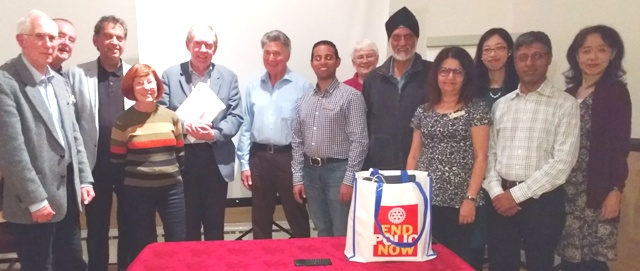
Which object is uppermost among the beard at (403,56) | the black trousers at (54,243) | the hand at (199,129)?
the beard at (403,56)

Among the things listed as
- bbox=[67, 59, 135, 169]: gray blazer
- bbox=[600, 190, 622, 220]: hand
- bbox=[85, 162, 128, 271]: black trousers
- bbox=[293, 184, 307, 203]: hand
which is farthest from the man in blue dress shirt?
bbox=[600, 190, 622, 220]: hand

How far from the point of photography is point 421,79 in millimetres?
2480

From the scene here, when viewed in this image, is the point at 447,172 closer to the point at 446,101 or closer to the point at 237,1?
the point at 446,101

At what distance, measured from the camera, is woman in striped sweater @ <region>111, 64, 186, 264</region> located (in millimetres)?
2283

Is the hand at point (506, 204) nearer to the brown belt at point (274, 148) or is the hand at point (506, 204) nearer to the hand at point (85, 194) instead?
the brown belt at point (274, 148)

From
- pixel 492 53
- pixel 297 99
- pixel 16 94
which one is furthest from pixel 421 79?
pixel 16 94

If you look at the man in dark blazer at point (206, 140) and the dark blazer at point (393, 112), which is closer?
the dark blazer at point (393, 112)

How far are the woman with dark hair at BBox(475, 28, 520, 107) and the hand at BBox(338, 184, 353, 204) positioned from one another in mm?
836

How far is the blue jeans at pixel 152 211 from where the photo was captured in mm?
2326

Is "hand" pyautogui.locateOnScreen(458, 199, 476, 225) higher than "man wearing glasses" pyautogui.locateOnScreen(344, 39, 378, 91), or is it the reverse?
"man wearing glasses" pyautogui.locateOnScreen(344, 39, 378, 91)

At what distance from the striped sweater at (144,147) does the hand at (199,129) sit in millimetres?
215

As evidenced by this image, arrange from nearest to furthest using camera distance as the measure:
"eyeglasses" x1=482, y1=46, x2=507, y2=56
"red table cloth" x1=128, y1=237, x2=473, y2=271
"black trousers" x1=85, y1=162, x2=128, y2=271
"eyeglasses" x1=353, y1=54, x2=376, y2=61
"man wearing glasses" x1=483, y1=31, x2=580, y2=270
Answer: "red table cloth" x1=128, y1=237, x2=473, y2=271, "man wearing glasses" x1=483, y1=31, x2=580, y2=270, "eyeglasses" x1=482, y1=46, x2=507, y2=56, "black trousers" x1=85, y1=162, x2=128, y2=271, "eyeglasses" x1=353, y1=54, x2=376, y2=61

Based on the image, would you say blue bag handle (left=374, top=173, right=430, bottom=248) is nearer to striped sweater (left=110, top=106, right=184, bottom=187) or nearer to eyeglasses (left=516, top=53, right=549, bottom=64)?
eyeglasses (left=516, top=53, right=549, bottom=64)

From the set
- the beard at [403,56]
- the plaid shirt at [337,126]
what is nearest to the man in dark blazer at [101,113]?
the plaid shirt at [337,126]
